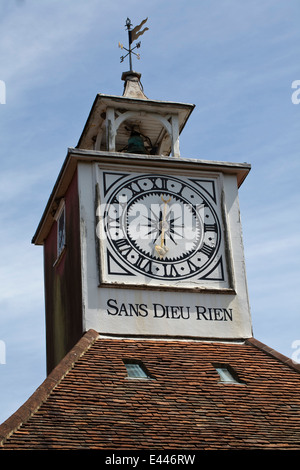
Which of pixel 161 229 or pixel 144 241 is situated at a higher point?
pixel 161 229

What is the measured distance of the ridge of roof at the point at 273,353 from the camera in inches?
776

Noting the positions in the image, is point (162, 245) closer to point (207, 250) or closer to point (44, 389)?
point (207, 250)

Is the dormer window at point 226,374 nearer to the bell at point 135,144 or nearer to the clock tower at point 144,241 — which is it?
the clock tower at point 144,241

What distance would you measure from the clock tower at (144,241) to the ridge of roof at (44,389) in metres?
0.64

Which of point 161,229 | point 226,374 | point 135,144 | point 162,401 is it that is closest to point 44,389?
point 162,401

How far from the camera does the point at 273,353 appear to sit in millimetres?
20031

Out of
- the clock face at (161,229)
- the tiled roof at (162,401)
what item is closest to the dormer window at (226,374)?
the tiled roof at (162,401)

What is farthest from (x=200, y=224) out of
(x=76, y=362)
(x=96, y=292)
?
(x=76, y=362)

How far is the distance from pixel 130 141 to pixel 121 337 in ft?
17.0

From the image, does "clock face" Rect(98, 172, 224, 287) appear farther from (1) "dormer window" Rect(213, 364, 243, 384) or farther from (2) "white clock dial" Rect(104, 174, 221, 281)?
(1) "dormer window" Rect(213, 364, 243, 384)

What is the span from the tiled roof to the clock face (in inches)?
58.8

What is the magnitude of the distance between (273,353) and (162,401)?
324cm

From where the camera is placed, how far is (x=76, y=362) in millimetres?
18469
